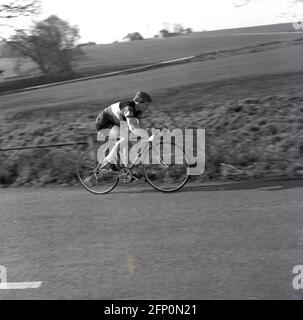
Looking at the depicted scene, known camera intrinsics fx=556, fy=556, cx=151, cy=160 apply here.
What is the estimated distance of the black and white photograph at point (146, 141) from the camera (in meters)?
5.47

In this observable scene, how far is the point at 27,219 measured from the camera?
6.24 m

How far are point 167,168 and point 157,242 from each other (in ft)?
6.02

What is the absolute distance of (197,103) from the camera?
8.00m

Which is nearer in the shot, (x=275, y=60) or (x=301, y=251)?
(x=301, y=251)

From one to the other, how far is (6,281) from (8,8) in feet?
13.1

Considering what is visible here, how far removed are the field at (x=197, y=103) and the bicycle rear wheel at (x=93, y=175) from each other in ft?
1.38

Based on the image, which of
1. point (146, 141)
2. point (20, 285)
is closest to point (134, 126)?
point (146, 141)

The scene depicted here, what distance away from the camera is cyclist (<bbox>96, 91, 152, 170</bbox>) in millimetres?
6984

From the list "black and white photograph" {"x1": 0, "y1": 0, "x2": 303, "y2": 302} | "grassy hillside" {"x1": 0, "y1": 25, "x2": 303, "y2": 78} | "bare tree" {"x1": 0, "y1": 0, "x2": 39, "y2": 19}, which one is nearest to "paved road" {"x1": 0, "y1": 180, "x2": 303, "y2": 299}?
"black and white photograph" {"x1": 0, "y1": 0, "x2": 303, "y2": 302}

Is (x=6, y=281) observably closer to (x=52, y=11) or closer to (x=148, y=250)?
(x=148, y=250)

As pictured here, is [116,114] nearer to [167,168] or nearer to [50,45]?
[167,168]

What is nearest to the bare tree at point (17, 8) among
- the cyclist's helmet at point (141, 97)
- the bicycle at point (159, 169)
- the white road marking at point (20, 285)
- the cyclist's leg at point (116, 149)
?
the cyclist's helmet at point (141, 97)

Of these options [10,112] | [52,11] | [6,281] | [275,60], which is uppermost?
[52,11]

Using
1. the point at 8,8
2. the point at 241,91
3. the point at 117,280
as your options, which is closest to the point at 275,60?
the point at 241,91
